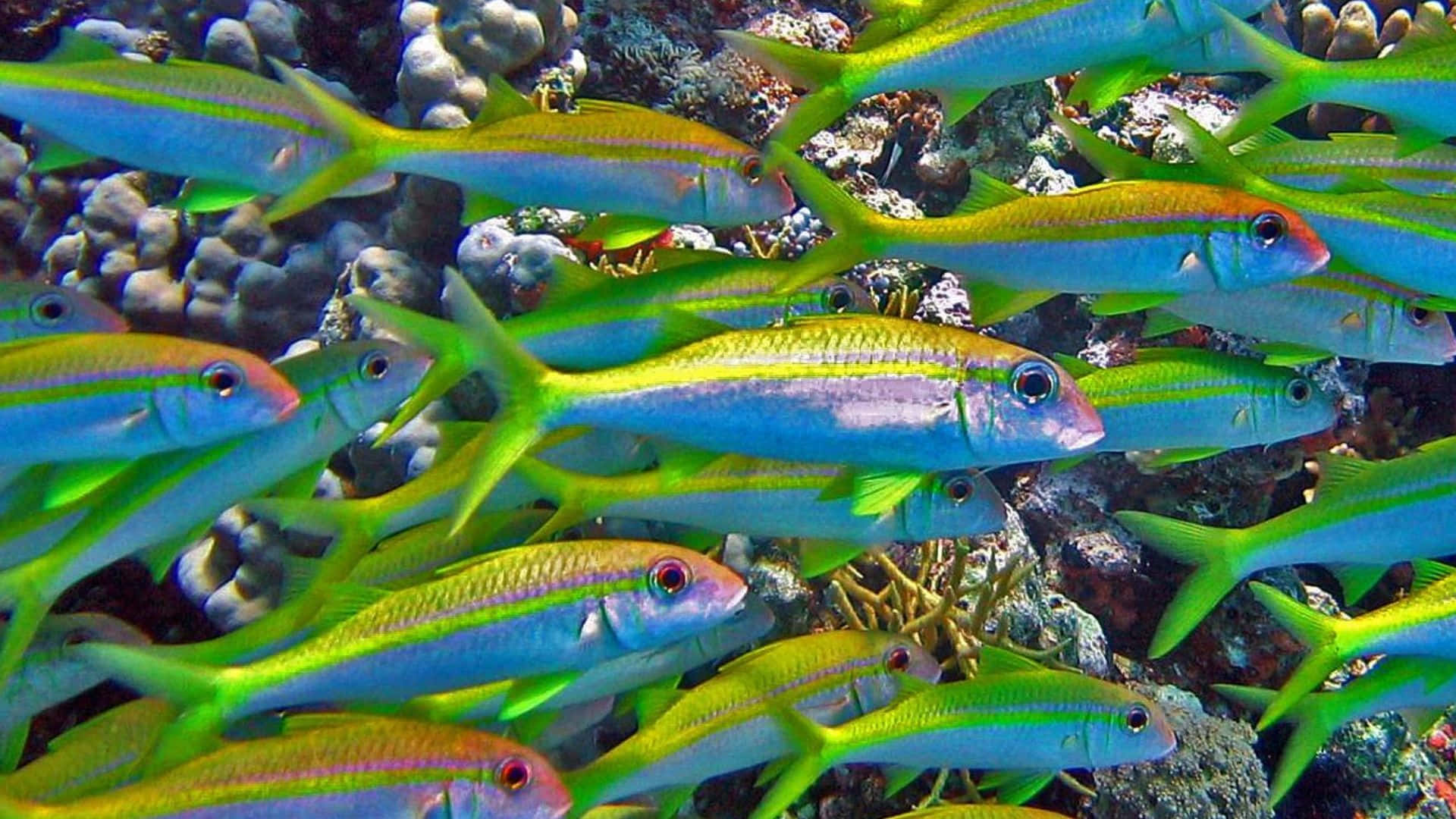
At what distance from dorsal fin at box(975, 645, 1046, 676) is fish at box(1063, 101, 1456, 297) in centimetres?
157

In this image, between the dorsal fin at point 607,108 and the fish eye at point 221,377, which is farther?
the dorsal fin at point 607,108

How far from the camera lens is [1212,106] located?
6.11 metres

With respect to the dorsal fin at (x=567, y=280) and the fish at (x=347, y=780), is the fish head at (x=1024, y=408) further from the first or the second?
the fish at (x=347, y=780)

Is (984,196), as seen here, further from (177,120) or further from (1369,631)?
(177,120)

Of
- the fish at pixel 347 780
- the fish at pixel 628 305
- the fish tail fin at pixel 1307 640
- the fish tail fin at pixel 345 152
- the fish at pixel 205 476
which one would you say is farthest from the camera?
the fish tail fin at pixel 1307 640

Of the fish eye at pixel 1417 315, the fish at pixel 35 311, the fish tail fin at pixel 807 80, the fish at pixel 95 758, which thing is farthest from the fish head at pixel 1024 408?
the fish at pixel 35 311

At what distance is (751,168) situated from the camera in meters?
3.14

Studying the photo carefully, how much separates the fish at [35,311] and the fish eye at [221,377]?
53.8 inches

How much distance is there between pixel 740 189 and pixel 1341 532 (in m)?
2.21

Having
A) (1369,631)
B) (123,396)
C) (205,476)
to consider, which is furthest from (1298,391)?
(123,396)

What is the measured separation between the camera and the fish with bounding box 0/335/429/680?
2.69m

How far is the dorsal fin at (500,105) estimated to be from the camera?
2.95 m

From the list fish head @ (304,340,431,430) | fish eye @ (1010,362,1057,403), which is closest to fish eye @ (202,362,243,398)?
fish head @ (304,340,431,430)

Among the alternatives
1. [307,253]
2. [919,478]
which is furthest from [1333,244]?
[307,253]
